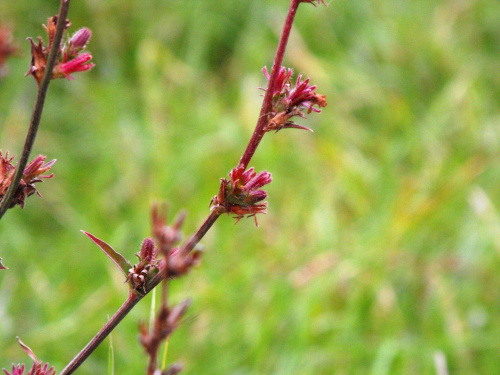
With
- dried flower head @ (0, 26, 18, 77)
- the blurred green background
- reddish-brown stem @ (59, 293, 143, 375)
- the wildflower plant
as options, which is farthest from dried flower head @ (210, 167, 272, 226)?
the blurred green background

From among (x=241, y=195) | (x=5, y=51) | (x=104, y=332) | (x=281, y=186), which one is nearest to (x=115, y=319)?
(x=104, y=332)

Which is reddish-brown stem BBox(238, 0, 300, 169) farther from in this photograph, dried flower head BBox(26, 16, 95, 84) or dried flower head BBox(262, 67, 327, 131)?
dried flower head BBox(26, 16, 95, 84)

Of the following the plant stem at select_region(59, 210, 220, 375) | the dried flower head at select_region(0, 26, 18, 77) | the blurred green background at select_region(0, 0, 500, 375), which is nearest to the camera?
the plant stem at select_region(59, 210, 220, 375)

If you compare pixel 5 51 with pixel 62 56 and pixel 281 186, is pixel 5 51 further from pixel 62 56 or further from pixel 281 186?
pixel 281 186

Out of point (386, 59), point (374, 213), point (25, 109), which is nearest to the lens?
point (374, 213)

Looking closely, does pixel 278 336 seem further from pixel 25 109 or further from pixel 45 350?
pixel 25 109

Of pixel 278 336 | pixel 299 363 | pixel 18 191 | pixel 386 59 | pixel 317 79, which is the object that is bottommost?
pixel 18 191

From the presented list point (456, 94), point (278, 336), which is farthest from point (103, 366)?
point (456, 94)
